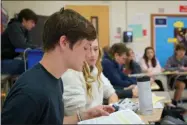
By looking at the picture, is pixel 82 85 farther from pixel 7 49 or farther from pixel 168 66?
pixel 168 66

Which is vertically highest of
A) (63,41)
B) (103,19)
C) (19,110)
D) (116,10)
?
(116,10)

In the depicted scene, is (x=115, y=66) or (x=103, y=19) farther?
(x=103, y=19)

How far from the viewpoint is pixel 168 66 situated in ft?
11.4

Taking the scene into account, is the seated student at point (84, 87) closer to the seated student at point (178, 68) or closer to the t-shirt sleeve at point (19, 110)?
the t-shirt sleeve at point (19, 110)

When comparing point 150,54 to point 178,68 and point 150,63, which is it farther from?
point 178,68

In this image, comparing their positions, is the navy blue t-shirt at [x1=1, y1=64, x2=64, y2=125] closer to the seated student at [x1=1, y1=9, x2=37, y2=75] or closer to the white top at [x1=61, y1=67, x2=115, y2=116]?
the white top at [x1=61, y1=67, x2=115, y2=116]

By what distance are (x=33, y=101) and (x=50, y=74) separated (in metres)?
0.14

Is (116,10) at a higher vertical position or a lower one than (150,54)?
higher

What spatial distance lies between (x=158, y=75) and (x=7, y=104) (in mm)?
2994

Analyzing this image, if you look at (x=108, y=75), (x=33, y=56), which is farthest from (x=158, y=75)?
(x=33, y=56)

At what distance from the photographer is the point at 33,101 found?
0.77 m

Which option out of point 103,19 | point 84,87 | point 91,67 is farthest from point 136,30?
point 84,87

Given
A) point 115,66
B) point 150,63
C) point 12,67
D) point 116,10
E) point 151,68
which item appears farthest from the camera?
point 116,10

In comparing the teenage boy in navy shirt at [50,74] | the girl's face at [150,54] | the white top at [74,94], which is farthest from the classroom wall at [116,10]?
the teenage boy in navy shirt at [50,74]
